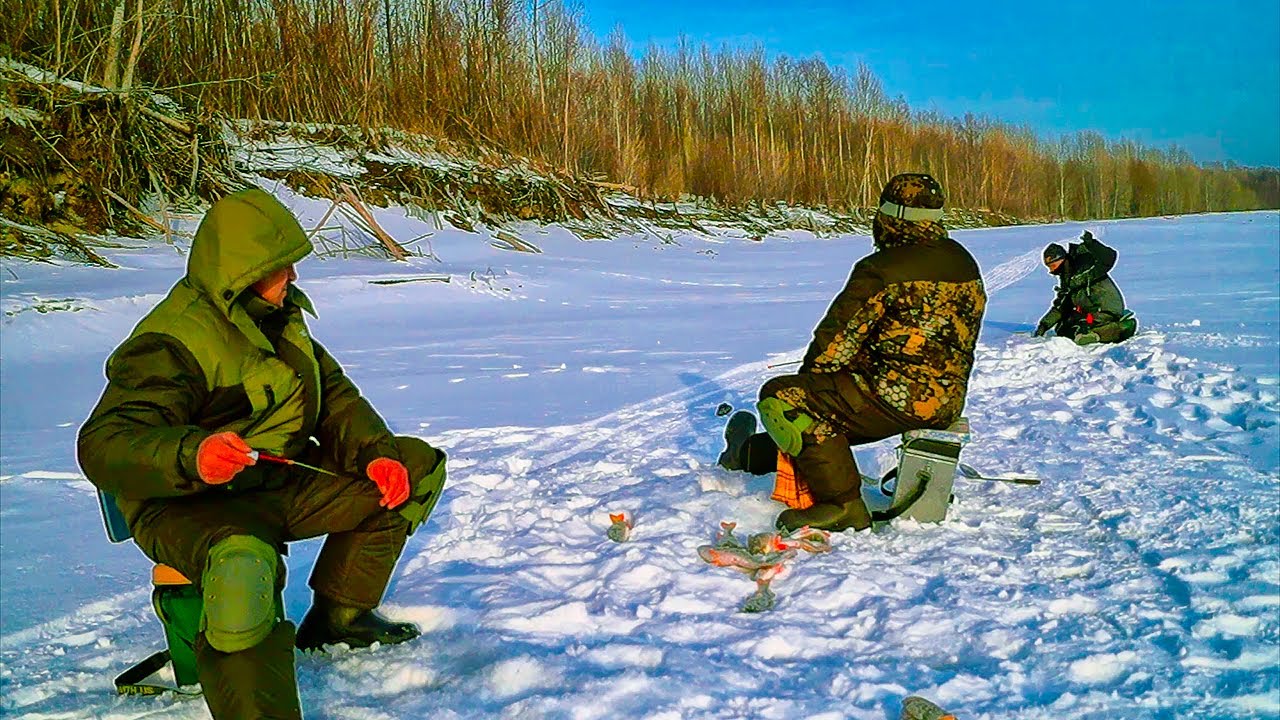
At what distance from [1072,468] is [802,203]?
27.3m

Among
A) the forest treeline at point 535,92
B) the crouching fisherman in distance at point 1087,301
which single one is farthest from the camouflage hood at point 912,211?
the forest treeline at point 535,92

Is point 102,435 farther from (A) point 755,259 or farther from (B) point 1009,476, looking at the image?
(A) point 755,259

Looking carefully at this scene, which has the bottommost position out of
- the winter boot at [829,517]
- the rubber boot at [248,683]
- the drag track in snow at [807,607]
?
→ the drag track in snow at [807,607]

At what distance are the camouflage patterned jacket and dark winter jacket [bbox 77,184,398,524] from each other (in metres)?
1.77

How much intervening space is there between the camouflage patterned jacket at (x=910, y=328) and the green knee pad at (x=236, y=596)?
7.06 ft

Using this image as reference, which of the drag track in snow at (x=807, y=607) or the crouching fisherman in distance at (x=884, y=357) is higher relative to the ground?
the crouching fisherman in distance at (x=884, y=357)

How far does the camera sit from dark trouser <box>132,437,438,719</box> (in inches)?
71.9

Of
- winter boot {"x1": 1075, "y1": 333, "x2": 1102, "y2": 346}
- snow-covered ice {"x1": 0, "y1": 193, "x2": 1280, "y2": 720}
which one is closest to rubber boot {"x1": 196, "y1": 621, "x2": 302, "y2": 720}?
snow-covered ice {"x1": 0, "y1": 193, "x2": 1280, "y2": 720}

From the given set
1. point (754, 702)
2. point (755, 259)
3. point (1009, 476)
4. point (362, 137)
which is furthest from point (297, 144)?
point (754, 702)

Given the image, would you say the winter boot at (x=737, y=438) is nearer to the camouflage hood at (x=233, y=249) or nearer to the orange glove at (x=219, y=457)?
the camouflage hood at (x=233, y=249)

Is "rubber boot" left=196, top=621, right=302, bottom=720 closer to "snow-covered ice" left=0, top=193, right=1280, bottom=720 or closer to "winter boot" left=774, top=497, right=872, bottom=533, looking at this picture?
"snow-covered ice" left=0, top=193, right=1280, bottom=720

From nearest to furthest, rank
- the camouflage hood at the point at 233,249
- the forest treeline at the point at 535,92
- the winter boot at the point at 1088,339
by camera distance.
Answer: the camouflage hood at the point at 233,249 → the winter boot at the point at 1088,339 → the forest treeline at the point at 535,92

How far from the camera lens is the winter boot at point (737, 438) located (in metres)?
4.08

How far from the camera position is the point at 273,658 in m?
1.88
